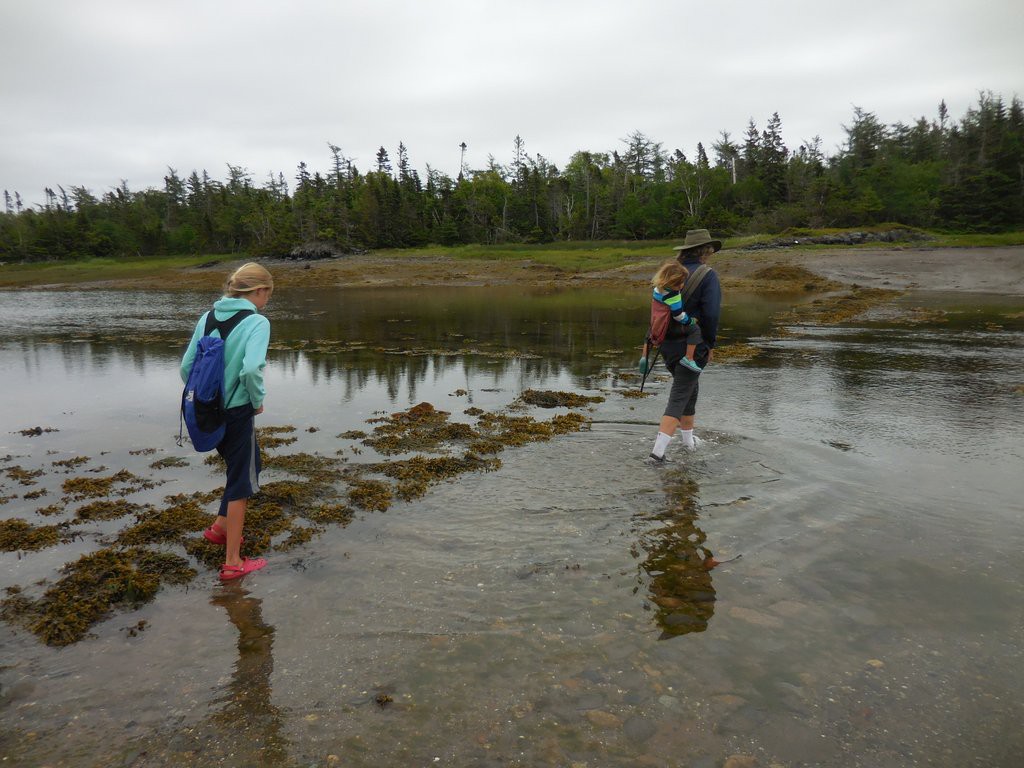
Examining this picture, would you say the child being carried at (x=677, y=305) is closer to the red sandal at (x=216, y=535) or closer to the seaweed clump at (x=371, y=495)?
the seaweed clump at (x=371, y=495)

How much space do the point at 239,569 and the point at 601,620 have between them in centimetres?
271

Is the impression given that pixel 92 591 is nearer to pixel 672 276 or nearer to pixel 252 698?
pixel 252 698

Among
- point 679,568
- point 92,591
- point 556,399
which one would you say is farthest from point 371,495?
point 556,399

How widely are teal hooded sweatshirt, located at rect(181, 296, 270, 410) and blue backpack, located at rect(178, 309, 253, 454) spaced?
0.03 metres

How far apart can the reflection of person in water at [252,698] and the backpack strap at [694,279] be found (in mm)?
5092

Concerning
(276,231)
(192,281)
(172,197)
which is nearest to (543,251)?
(192,281)

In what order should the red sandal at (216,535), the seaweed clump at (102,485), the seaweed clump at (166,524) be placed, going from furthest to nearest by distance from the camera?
the seaweed clump at (102,485), the seaweed clump at (166,524), the red sandal at (216,535)

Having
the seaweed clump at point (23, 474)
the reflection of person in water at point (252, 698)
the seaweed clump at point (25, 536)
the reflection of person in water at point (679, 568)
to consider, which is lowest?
the reflection of person in water at point (679, 568)

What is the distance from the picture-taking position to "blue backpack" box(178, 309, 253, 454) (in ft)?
13.7

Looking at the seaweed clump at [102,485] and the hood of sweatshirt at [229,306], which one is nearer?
the hood of sweatshirt at [229,306]

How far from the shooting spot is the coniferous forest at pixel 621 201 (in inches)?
2507

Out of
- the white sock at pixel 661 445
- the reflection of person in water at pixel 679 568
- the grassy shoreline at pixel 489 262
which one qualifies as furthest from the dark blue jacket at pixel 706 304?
the grassy shoreline at pixel 489 262

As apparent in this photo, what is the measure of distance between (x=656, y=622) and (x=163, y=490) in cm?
523

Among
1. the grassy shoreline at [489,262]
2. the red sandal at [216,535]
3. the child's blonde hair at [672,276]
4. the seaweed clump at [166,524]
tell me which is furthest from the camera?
the grassy shoreline at [489,262]
